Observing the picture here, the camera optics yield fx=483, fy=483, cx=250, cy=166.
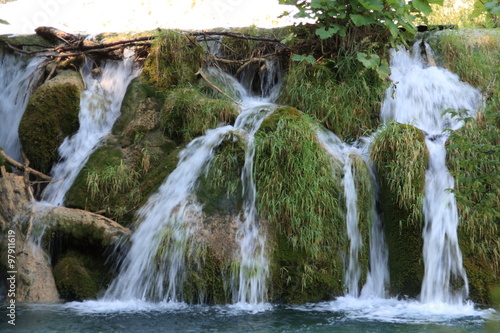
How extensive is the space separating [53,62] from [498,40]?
7379 mm

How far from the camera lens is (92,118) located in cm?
746

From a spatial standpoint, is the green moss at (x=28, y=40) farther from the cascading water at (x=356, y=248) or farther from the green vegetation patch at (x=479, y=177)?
the green vegetation patch at (x=479, y=177)

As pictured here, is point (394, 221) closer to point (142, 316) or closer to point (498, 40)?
point (142, 316)

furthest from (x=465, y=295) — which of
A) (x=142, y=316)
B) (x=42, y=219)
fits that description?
(x=42, y=219)

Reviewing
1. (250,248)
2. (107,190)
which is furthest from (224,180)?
(107,190)

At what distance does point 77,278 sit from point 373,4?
5.18m

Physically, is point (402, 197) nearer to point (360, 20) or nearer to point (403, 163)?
point (403, 163)

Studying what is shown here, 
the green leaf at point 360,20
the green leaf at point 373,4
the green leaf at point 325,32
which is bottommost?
the green leaf at point 325,32

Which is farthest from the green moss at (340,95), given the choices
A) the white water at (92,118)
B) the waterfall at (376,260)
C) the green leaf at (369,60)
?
the white water at (92,118)

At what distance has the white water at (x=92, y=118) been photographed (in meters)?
6.56

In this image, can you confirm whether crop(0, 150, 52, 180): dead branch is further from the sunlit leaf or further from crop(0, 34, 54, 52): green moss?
the sunlit leaf

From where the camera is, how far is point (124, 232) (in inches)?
217

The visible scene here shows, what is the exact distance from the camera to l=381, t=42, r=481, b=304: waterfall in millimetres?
5055

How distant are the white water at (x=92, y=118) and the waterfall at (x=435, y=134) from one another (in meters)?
4.24
